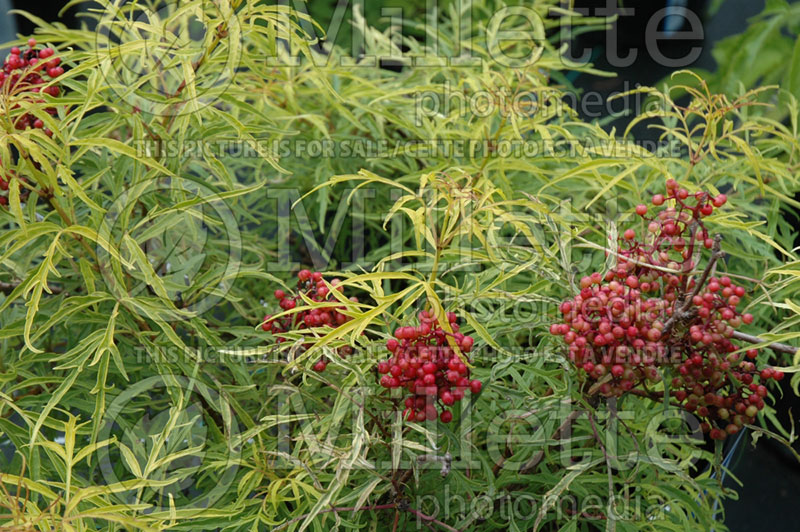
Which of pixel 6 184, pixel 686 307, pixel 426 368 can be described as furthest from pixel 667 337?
pixel 6 184

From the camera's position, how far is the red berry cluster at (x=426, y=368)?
394 millimetres

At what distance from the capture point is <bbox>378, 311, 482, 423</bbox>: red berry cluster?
39 centimetres

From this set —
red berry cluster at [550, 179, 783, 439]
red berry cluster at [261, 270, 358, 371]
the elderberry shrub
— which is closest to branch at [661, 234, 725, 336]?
red berry cluster at [550, 179, 783, 439]

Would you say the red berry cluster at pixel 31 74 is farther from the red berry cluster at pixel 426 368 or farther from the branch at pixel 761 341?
the branch at pixel 761 341

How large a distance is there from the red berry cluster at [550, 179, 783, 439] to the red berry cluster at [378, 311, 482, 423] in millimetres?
56

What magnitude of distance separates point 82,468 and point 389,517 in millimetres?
209

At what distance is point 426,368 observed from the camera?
391 millimetres

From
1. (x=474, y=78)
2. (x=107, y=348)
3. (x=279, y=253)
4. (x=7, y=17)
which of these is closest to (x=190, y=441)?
(x=107, y=348)

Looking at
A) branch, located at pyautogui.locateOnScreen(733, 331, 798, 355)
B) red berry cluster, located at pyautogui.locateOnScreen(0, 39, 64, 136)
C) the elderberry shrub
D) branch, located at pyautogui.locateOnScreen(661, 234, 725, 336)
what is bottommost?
branch, located at pyautogui.locateOnScreen(733, 331, 798, 355)

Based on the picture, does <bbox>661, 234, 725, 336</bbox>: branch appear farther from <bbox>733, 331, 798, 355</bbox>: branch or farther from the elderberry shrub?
the elderberry shrub

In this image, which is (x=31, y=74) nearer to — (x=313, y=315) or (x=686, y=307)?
(x=313, y=315)

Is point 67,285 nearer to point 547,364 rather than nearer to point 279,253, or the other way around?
point 279,253

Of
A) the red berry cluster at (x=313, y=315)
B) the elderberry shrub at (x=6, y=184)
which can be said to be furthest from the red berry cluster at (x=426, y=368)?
the elderberry shrub at (x=6, y=184)

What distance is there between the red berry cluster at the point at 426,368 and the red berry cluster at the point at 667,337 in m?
0.06
